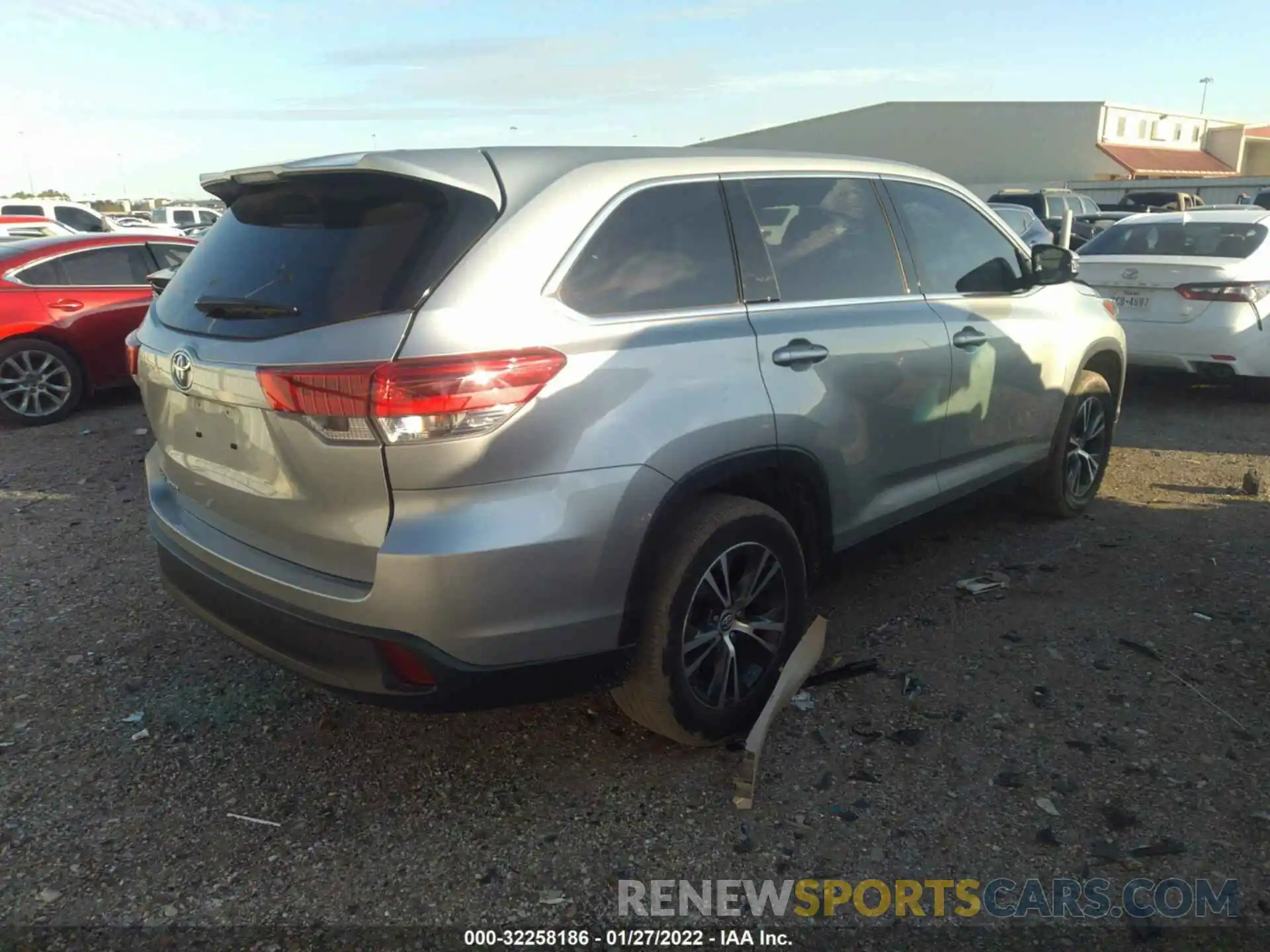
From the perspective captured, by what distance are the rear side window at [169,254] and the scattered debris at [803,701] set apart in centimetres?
750

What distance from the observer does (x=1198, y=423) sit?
24.4ft

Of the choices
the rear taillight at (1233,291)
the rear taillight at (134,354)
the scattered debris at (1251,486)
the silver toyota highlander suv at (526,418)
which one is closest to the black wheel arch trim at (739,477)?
the silver toyota highlander suv at (526,418)

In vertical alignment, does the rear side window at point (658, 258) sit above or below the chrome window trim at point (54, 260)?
above

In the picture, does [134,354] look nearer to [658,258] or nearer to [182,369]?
[182,369]

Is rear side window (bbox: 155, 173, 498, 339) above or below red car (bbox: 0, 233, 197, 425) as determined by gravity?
above

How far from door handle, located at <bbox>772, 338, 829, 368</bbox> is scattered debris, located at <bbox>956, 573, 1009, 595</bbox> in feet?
5.47

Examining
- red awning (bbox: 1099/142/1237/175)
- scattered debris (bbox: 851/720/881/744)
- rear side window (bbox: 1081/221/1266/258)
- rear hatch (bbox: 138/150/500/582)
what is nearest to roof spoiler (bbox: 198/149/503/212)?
rear hatch (bbox: 138/150/500/582)

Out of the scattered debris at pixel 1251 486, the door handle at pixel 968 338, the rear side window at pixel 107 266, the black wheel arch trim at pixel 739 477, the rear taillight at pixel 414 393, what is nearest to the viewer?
the rear taillight at pixel 414 393

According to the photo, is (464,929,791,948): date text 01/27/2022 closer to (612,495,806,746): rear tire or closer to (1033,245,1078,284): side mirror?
(612,495,806,746): rear tire

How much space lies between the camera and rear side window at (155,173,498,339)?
2.46 meters

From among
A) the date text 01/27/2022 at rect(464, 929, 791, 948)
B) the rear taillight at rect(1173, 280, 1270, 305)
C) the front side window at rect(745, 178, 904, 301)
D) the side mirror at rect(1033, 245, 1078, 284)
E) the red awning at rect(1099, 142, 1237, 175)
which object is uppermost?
the front side window at rect(745, 178, 904, 301)

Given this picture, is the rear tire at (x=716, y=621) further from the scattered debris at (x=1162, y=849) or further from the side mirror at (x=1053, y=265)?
the side mirror at (x=1053, y=265)

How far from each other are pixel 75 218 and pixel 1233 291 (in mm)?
26686

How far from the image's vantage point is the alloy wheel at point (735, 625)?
297 centimetres
